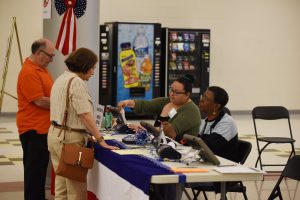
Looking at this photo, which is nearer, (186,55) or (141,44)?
(141,44)

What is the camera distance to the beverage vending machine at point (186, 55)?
1438 cm

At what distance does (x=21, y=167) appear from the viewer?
8219 millimetres

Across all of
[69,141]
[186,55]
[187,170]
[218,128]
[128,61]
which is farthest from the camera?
[186,55]

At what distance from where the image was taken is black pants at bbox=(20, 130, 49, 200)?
5480 millimetres

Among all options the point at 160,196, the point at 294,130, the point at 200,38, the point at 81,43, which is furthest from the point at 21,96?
the point at 200,38

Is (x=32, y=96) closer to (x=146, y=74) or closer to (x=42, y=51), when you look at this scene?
(x=42, y=51)

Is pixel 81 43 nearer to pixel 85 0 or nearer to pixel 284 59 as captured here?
pixel 85 0

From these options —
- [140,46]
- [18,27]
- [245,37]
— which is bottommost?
[140,46]

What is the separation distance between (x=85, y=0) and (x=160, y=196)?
264 centimetres

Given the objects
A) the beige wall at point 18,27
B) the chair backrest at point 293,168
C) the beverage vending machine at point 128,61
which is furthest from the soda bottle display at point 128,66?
the chair backrest at point 293,168

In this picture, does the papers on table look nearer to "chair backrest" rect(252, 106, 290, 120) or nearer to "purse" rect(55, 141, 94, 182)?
"purse" rect(55, 141, 94, 182)

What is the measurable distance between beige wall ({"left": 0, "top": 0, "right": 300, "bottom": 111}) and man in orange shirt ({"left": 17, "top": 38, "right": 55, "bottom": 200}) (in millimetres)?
8802

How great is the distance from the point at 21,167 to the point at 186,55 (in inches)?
280

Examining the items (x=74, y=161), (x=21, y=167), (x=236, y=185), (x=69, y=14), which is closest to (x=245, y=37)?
(x=21, y=167)
